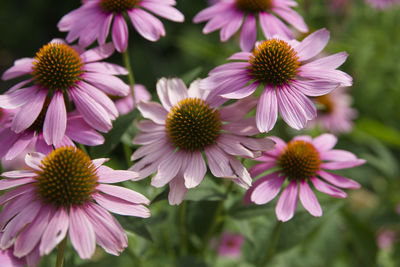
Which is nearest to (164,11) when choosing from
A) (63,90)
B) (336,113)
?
(63,90)

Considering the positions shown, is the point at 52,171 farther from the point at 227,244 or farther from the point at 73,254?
the point at 227,244

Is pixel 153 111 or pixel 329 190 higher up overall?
pixel 153 111

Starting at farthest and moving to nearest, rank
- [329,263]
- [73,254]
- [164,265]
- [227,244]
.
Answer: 1. [227,244]
2. [329,263]
3. [164,265]
4. [73,254]

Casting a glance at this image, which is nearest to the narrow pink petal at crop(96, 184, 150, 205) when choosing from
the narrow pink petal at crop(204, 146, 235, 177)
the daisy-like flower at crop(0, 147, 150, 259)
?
the daisy-like flower at crop(0, 147, 150, 259)

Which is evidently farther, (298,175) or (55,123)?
(298,175)

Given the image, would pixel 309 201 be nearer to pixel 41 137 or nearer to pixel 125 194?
pixel 125 194

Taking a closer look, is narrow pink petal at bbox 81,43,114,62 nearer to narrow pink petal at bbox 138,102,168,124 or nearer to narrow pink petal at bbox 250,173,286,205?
narrow pink petal at bbox 138,102,168,124

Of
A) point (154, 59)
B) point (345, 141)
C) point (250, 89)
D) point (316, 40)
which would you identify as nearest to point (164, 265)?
point (250, 89)
